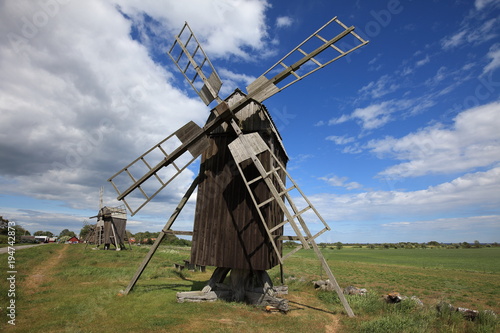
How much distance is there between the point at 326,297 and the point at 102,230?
37386 mm

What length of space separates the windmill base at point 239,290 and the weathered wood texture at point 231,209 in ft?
3.70

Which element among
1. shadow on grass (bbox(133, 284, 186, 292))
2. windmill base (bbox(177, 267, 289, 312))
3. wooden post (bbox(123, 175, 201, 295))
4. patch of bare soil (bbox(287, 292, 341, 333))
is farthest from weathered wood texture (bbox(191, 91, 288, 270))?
shadow on grass (bbox(133, 284, 186, 292))

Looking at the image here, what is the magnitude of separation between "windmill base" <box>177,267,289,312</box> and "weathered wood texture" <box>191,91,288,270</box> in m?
1.13

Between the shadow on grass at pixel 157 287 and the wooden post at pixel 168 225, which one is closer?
the wooden post at pixel 168 225

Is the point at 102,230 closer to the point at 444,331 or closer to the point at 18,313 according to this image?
the point at 18,313

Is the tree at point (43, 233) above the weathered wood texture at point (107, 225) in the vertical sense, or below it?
below

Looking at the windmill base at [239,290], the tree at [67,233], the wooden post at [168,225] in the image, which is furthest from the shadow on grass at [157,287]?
the tree at [67,233]

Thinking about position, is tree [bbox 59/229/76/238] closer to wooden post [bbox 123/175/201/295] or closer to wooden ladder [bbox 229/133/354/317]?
wooden post [bbox 123/175/201/295]

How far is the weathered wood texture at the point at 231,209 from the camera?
10.1 m

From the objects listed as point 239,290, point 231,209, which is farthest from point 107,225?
point 231,209

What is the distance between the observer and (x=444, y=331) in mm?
7238

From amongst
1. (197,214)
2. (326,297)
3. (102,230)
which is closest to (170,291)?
(197,214)

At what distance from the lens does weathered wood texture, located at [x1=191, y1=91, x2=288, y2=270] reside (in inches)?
397

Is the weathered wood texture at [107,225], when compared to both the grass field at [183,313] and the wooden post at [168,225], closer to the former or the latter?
the grass field at [183,313]
